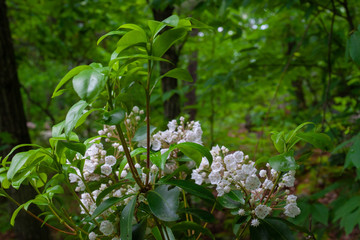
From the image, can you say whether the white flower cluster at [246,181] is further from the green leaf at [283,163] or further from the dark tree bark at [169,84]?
the dark tree bark at [169,84]

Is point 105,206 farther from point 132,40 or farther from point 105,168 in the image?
point 132,40

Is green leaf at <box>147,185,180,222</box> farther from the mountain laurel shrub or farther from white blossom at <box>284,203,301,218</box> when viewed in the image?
white blossom at <box>284,203,301,218</box>

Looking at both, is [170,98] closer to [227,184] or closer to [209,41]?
[209,41]

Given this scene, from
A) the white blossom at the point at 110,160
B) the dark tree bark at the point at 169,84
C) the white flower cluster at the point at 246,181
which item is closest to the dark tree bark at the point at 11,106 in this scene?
the dark tree bark at the point at 169,84

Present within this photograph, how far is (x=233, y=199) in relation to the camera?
708 millimetres

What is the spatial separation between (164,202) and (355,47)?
3.94 feet

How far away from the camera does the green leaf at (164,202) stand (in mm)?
554

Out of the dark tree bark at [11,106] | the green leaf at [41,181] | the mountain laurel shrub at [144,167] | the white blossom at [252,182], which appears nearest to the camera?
the mountain laurel shrub at [144,167]

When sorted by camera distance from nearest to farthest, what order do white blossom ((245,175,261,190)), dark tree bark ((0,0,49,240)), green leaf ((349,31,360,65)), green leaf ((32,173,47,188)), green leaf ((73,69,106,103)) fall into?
green leaf ((73,69,106,103)), white blossom ((245,175,261,190)), green leaf ((32,173,47,188)), green leaf ((349,31,360,65)), dark tree bark ((0,0,49,240))

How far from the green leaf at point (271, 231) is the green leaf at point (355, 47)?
0.92 metres

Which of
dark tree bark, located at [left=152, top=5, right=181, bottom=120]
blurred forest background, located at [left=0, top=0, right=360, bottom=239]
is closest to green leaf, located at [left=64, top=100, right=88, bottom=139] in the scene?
blurred forest background, located at [left=0, top=0, right=360, bottom=239]

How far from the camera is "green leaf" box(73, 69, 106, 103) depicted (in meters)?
0.46

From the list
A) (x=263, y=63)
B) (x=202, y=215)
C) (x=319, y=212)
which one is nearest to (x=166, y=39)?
(x=202, y=215)

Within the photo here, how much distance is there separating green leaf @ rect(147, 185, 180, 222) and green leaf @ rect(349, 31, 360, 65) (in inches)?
43.4
